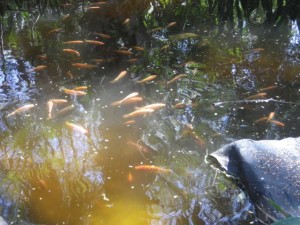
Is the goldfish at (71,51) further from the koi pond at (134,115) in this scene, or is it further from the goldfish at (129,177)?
the goldfish at (129,177)

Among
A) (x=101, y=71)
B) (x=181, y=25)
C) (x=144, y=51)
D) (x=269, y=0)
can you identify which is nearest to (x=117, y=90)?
(x=101, y=71)

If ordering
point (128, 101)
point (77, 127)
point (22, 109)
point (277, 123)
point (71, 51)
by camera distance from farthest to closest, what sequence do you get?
point (71, 51) < point (128, 101) < point (22, 109) < point (277, 123) < point (77, 127)

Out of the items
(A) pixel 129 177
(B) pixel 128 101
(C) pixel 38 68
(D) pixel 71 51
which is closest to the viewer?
(A) pixel 129 177

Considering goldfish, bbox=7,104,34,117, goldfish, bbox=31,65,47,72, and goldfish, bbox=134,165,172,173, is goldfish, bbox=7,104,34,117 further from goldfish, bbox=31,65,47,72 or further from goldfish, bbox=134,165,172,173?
goldfish, bbox=134,165,172,173

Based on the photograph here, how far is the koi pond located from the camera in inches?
117

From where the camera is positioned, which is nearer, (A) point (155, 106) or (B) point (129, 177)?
(B) point (129, 177)

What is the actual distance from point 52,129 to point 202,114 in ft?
4.69

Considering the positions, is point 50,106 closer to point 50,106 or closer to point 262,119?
point 50,106

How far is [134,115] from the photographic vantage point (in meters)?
4.00

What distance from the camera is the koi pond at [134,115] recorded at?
9.73ft

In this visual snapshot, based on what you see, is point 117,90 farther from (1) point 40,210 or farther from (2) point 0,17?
(2) point 0,17

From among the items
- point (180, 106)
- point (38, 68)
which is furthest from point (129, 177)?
point (38, 68)

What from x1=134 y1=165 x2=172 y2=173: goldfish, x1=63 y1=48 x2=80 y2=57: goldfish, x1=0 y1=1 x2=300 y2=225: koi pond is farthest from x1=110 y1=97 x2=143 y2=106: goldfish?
x1=63 y1=48 x2=80 y2=57: goldfish

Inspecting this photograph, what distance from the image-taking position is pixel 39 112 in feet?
13.4
